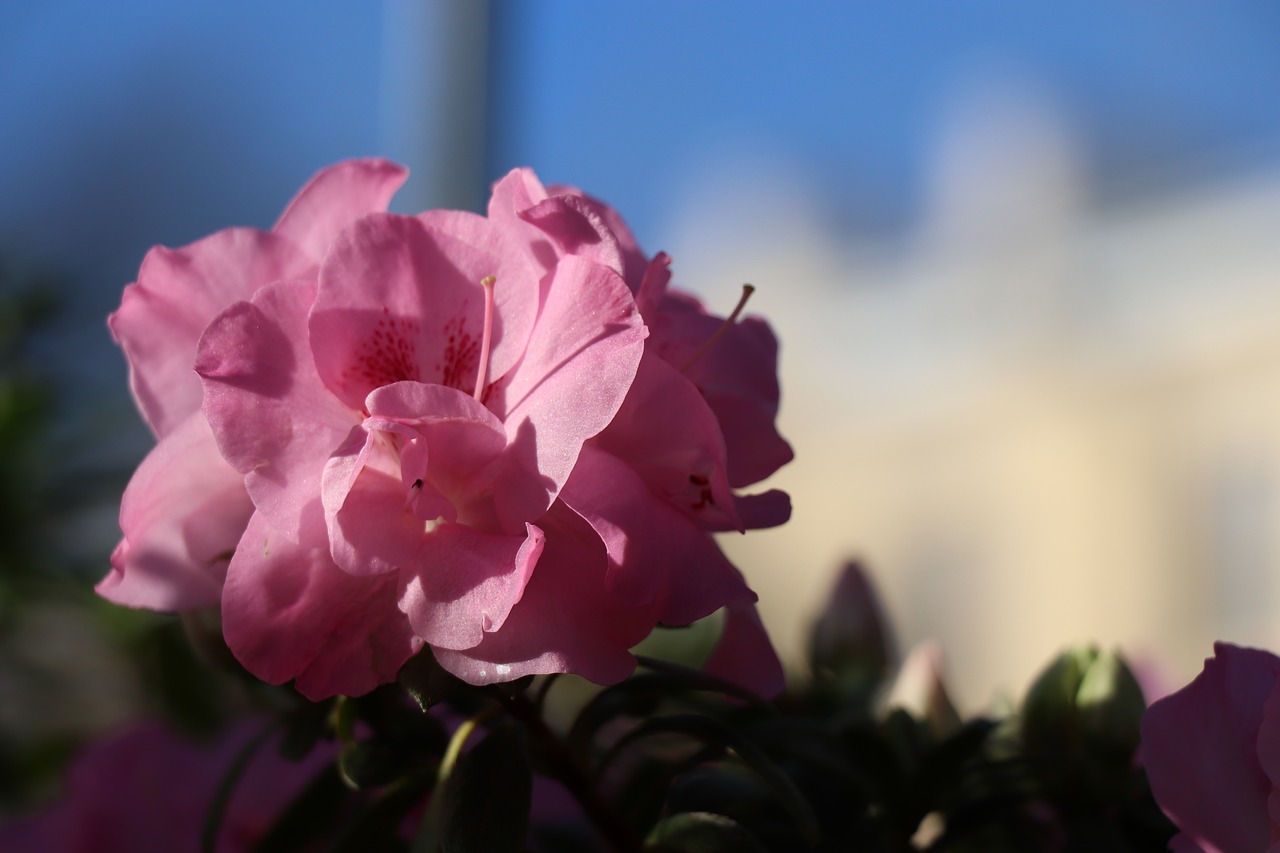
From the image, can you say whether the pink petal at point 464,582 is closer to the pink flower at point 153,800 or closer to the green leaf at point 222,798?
the green leaf at point 222,798

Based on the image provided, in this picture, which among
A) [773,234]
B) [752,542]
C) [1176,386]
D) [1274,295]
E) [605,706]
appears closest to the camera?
[605,706]

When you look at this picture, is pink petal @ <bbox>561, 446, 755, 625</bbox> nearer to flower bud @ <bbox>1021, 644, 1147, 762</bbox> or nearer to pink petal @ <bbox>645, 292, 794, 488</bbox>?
pink petal @ <bbox>645, 292, 794, 488</bbox>

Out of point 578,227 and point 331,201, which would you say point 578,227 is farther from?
point 331,201

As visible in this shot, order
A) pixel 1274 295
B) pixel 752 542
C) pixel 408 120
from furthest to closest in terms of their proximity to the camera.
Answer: pixel 752 542 < pixel 1274 295 < pixel 408 120

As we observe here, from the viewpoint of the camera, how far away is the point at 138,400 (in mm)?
468

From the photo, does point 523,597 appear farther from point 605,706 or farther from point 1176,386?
point 1176,386

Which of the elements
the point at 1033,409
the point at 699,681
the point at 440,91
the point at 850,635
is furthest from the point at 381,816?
the point at 1033,409

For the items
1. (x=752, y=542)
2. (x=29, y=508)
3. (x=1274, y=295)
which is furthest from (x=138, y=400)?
(x=752, y=542)

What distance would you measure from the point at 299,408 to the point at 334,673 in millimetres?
95

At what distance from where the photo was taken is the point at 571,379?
0.40m

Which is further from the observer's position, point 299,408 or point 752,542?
point 752,542

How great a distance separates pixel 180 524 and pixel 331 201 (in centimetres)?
14

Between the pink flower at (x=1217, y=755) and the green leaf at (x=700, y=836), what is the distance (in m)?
0.15

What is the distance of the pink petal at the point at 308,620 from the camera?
0.39 meters
